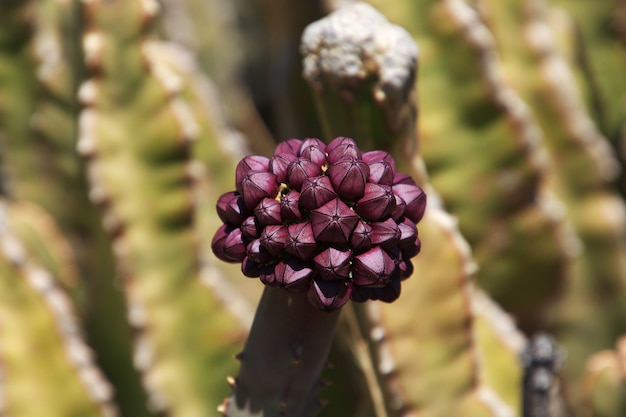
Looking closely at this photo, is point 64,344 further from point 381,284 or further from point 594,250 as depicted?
point 594,250

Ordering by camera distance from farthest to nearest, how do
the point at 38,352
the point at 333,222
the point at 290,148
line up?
the point at 38,352, the point at 290,148, the point at 333,222

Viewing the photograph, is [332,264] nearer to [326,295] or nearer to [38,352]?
[326,295]

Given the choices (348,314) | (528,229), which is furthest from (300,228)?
(528,229)

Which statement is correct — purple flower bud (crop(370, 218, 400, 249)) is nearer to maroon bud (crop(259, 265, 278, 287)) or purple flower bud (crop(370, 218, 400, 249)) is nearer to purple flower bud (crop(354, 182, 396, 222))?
purple flower bud (crop(354, 182, 396, 222))

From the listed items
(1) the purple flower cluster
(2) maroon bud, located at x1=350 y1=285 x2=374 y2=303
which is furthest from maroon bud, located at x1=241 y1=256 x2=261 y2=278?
(2) maroon bud, located at x1=350 y1=285 x2=374 y2=303

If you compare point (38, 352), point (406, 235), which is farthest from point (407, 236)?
point (38, 352)

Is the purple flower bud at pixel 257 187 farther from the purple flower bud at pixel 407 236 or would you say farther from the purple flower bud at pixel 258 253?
the purple flower bud at pixel 407 236
